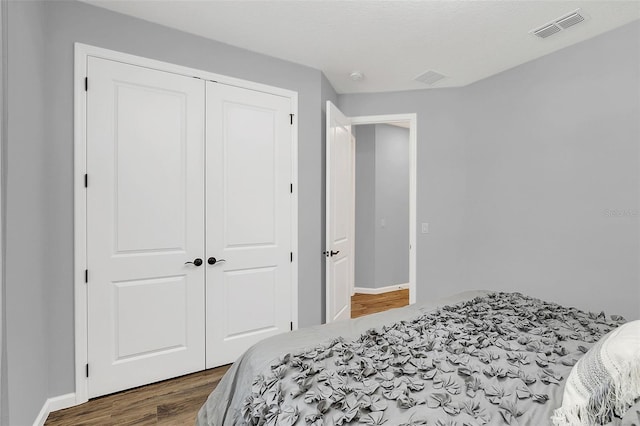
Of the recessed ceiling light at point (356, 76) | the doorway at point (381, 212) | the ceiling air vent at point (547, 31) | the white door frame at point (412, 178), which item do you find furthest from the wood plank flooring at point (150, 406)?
the ceiling air vent at point (547, 31)

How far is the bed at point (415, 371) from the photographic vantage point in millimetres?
932

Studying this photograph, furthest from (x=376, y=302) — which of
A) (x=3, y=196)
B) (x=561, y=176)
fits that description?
(x=3, y=196)

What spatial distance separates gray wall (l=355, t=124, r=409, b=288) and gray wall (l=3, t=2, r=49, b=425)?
3960 millimetres

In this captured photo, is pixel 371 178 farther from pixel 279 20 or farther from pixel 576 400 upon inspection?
pixel 576 400

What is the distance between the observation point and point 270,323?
2848mm

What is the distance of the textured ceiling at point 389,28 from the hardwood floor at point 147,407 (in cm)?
259

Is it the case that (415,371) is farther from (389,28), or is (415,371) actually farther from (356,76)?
(356,76)

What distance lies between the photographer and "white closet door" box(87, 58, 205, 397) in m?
2.17

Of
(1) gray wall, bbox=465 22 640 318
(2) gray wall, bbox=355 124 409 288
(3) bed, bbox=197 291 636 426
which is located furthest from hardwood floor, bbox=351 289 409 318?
(3) bed, bbox=197 291 636 426

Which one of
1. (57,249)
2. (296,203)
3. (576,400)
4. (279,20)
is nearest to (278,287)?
(296,203)

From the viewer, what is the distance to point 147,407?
2.06 meters

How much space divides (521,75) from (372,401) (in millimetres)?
3211

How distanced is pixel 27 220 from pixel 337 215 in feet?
7.57

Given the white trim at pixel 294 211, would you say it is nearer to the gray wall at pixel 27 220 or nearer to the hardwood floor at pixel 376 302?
the hardwood floor at pixel 376 302
